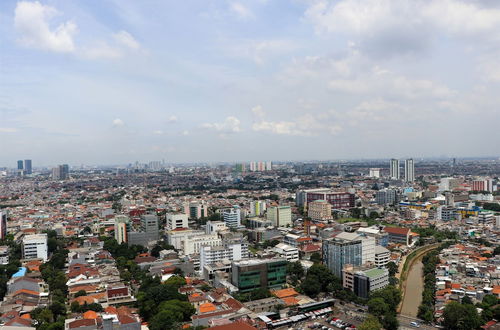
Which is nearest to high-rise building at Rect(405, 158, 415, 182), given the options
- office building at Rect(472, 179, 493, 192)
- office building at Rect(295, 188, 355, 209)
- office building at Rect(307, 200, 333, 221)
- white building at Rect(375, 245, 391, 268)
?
office building at Rect(472, 179, 493, 192)

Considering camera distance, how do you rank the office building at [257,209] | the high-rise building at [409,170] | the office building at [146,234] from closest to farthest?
1. the office building at [146,234]
2. the office building at [257,209]
3. the high-rise building at [409,170]

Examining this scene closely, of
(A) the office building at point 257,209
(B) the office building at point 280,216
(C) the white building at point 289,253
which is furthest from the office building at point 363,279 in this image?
(A) the office building at point 257,209

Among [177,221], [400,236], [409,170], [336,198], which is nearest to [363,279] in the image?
[400,236]

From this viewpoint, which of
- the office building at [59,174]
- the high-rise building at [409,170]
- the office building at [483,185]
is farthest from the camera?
the office building at [59,174]

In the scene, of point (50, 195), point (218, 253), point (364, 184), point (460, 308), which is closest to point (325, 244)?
point (218, 253)

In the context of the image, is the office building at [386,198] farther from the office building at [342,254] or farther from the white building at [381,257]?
the office building at [342,254]

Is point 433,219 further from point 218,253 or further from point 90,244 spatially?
point 90,244

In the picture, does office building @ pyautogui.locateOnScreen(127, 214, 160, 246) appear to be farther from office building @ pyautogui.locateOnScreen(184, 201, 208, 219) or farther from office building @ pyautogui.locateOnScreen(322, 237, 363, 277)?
office building @ pyautogui.locateOnScreen(322, 237, 363, 277)
